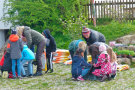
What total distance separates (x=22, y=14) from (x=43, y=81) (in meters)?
10.8

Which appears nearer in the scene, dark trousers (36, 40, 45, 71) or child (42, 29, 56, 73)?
dark trousers (36, 40, 45, 71)

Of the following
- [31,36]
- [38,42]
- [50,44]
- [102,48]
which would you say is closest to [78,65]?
[102,48]

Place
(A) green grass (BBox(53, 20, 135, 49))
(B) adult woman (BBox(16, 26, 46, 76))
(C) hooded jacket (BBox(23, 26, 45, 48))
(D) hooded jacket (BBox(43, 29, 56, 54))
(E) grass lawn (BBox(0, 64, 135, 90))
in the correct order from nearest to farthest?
(E) grass lawn (BBox(0, 64, 135, 90)), (C) hooded jacket (BBox(23, 26, 45, 48)), (B) adult woman (BBox(16, 26, 46, 76)), (D) hooded jacket (BBox(43, 29, 56, 54)), (A) green grass (BBox(53, 20, 135, 49))

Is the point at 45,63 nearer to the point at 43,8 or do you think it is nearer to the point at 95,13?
the point at 43,8

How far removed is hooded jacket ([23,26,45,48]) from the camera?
34.6ft

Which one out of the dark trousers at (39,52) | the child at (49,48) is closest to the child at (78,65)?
the dark trousers at (39,52)

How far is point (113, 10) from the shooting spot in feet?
71.8

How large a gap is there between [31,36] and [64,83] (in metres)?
2.28

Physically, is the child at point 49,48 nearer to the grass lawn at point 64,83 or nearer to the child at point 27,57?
the grass lawn at point 64,83

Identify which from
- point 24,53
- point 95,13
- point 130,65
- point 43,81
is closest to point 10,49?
point 24,53

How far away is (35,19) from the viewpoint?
64.2 feet

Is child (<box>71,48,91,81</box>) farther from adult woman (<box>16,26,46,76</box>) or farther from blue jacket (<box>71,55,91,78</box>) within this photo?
adult woman (<box>16,26,46,76</box>)

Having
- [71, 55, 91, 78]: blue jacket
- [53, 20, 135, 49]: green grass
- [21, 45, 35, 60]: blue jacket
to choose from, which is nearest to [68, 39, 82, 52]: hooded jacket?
[71, 55, 91, 78]: blue jacket

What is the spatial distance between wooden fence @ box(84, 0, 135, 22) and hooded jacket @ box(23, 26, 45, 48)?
1132 centimetres
